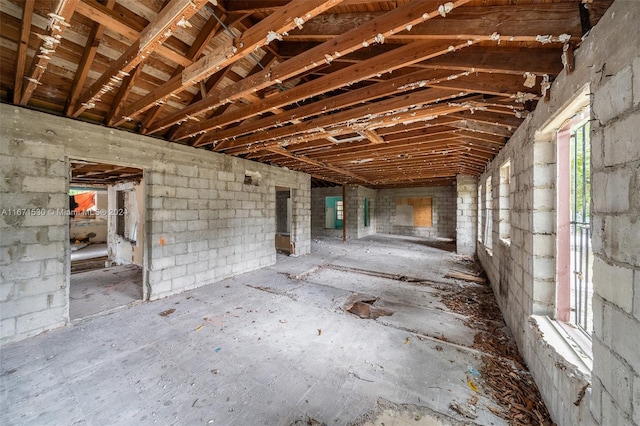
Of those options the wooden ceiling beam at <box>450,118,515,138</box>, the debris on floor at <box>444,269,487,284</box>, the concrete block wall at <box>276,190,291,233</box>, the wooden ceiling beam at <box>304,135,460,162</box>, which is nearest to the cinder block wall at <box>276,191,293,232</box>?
the concrete block wall at <box>276,190,291,233</box>

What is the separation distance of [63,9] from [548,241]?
3825mm

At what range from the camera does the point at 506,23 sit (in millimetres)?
1366

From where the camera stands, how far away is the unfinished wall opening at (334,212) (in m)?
12.0

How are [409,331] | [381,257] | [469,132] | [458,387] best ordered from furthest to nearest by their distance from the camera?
[381,257]
[469,132]
[409,331]
[458,387]

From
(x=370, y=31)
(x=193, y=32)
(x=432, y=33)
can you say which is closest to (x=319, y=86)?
(x=370, y=31)

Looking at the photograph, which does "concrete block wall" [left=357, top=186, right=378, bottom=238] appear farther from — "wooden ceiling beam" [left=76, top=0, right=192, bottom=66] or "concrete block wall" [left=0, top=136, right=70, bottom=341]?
"wooden ceiling beam" [left=76, top=0, right=192, bottom=66]

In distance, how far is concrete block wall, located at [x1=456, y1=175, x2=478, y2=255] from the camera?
23.4 ft

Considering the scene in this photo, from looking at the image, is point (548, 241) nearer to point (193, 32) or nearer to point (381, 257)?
point (193, 32)

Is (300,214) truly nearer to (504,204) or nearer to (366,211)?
(504,204)

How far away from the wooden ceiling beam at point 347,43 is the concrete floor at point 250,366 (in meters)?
2.48

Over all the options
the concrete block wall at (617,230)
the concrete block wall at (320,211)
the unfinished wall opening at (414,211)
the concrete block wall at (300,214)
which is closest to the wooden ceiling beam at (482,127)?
the concrete block wall at (617,230)

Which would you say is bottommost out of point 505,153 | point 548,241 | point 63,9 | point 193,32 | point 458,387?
point 458,387

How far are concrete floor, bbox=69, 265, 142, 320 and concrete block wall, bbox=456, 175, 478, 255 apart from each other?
8.03m

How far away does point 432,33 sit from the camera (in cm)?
147
